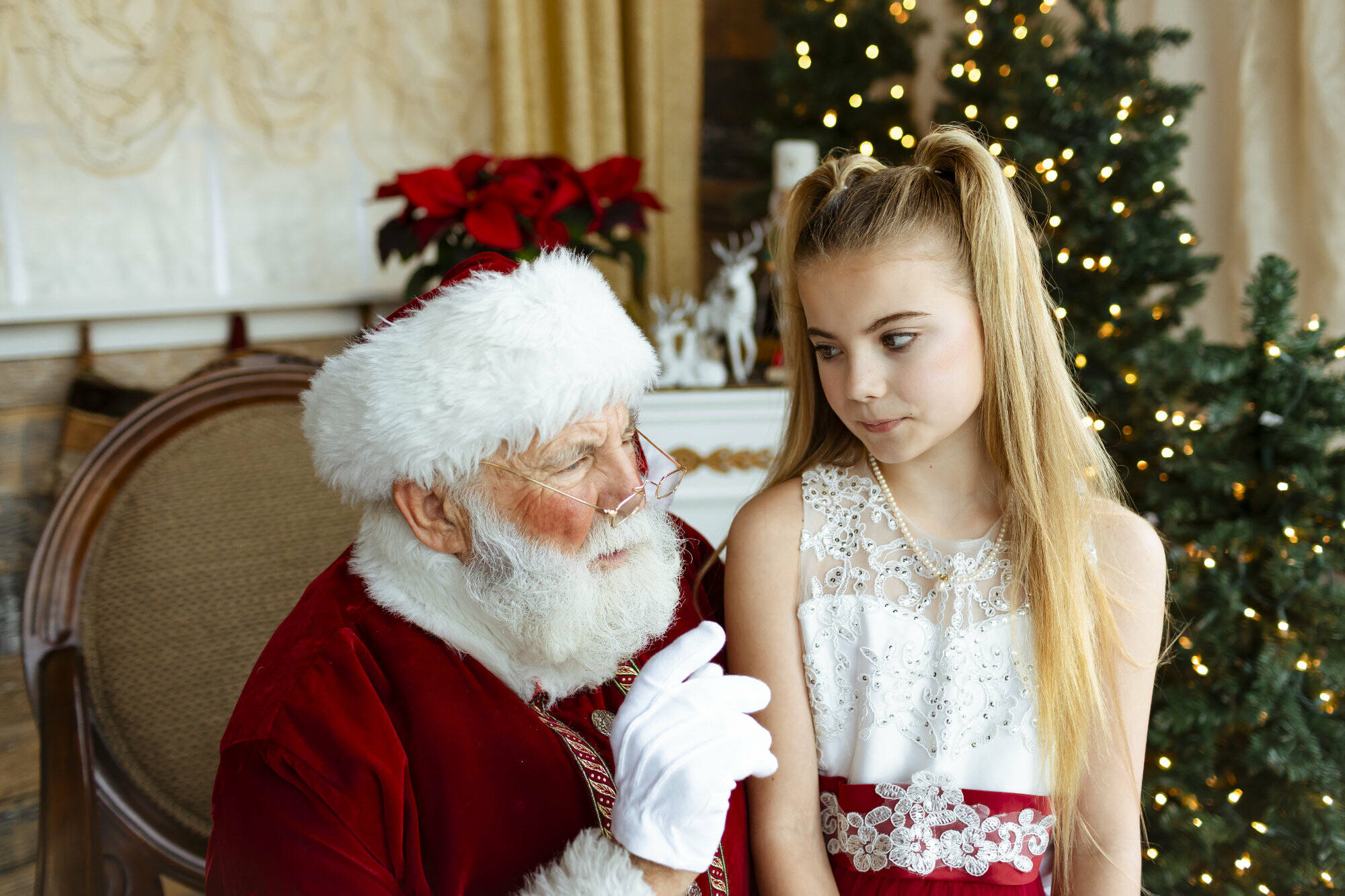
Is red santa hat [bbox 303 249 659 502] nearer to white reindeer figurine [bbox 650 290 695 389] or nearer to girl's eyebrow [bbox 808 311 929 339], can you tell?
girl's eyebrow [bbox 808 311 929 339]

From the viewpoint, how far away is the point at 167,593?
157 cm

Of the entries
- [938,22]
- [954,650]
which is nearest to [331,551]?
[954,650]

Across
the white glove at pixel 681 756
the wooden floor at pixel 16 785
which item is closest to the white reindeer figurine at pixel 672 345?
the white glove at pixel 681 756

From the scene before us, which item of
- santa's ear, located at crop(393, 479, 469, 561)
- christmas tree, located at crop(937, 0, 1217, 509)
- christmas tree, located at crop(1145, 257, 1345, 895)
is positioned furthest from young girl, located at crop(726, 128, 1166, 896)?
christmas tree, located at crop(937, 0, 1217, 509)

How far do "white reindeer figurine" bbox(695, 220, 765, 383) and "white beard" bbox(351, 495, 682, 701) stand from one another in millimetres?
1433

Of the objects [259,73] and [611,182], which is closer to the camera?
[611,182]

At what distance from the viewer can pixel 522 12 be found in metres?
2.71

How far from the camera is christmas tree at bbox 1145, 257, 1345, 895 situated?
1.69 meters

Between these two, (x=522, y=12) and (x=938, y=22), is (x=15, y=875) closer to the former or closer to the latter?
(x=522, y=12)

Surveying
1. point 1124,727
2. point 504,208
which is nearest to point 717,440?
point 504,208

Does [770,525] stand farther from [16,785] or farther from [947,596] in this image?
[16,785]

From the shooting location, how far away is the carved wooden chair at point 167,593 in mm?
1470

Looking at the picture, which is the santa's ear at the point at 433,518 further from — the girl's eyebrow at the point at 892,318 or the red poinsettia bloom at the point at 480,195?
the red poinsettia bloom at the point at 480,195

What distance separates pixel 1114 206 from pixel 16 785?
8.71ft
